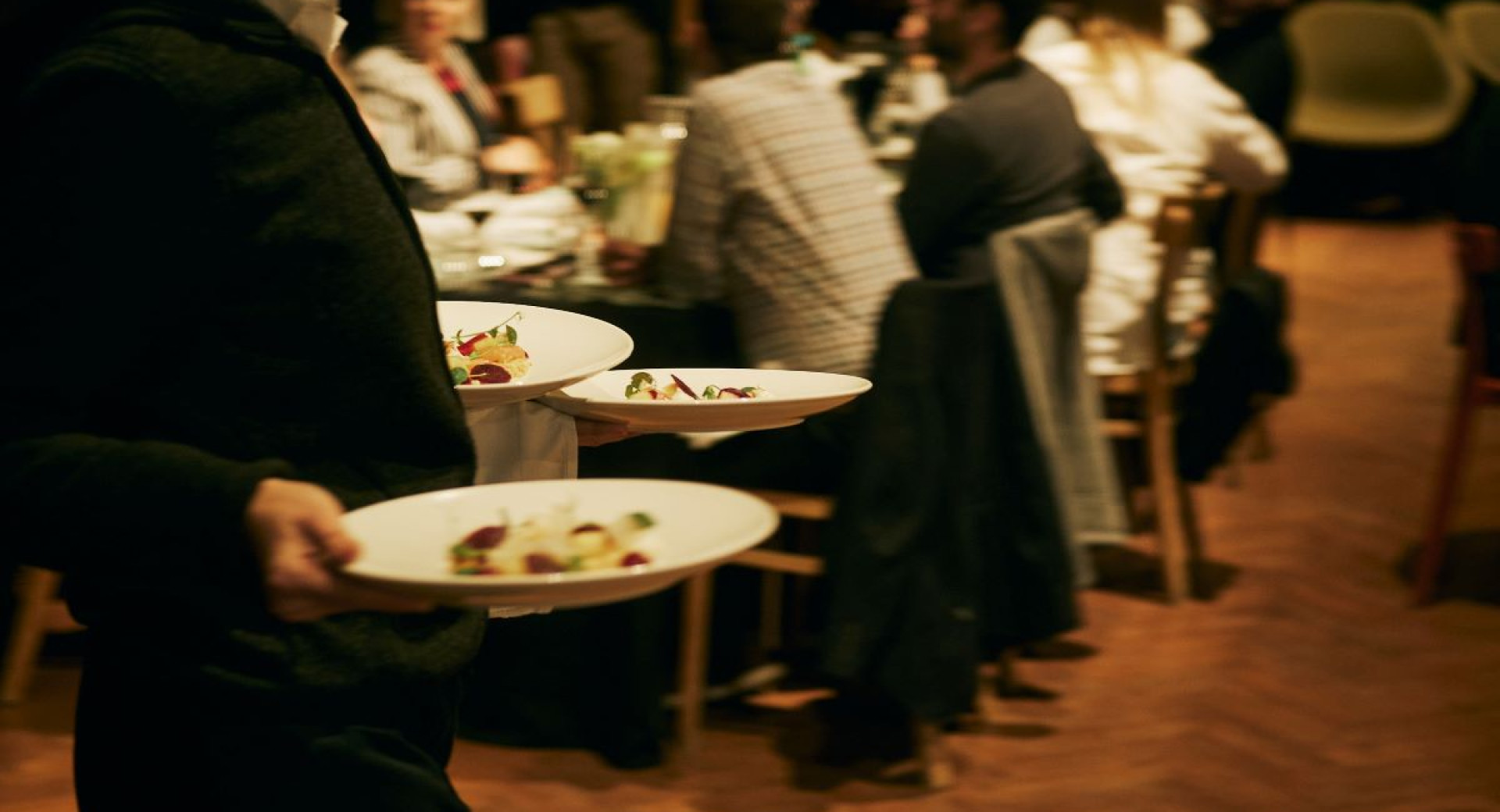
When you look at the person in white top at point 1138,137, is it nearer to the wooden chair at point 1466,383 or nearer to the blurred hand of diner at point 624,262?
the wooden chair at point 1466,383

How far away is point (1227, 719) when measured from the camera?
3494 mm

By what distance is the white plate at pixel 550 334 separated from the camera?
132 cm

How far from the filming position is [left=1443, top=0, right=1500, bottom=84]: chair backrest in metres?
9.16

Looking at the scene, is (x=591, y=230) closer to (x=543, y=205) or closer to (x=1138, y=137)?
(x=543, y=205)

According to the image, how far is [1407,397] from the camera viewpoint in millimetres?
6105

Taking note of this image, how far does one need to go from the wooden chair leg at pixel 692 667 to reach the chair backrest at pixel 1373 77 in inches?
272

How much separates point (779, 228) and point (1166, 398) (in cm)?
142

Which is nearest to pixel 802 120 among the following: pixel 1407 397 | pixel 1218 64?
pixel 1218 64

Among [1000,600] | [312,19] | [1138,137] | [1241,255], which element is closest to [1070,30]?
[1241,255]

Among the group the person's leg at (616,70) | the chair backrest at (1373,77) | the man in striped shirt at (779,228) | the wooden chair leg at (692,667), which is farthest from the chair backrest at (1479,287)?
the chair backrest at (1373,77)

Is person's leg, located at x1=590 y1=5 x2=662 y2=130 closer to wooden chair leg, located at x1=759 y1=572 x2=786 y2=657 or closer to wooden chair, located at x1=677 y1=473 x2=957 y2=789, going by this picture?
wooden chair leg, located at x1=759 y1=572 x2=786 y2=657


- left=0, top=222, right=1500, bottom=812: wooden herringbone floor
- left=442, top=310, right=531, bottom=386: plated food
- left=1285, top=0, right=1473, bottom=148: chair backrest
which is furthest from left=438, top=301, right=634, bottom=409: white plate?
left=1285, top=0, right=1473, bottom=148: chair backrest

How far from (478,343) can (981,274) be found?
222 centimetres

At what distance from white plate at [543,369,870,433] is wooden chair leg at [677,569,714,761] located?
71.9 inches
